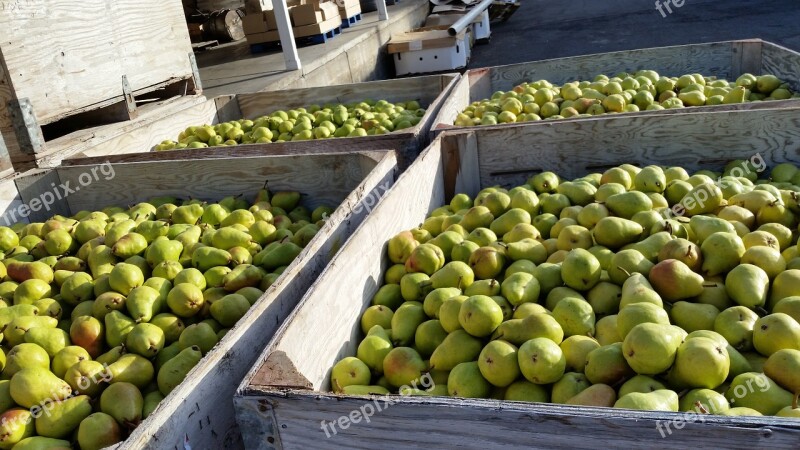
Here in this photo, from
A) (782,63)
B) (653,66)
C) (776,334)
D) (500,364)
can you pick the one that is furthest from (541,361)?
(653,66)

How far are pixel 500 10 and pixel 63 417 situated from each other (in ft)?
50.5

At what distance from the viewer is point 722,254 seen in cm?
202

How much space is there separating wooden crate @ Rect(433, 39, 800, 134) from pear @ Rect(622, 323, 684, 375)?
2.91 m

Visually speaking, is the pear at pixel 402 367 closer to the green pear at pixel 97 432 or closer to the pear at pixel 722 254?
the green pear at pixel 97 432

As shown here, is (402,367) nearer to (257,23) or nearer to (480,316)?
(480,316)

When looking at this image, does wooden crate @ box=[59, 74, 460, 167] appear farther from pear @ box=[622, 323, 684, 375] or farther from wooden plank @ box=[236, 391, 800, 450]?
wooden plank @ box=[236, 391, 800, 450]

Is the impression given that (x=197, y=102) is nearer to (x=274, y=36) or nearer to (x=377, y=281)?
(x=377, y=281)

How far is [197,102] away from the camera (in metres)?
4.96

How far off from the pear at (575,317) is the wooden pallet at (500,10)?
14.6 metres

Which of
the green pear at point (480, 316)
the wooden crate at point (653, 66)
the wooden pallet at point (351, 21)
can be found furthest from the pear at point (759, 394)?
Result: the wooden pallet at point (351, 21)

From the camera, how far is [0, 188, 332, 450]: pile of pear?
1836 mm

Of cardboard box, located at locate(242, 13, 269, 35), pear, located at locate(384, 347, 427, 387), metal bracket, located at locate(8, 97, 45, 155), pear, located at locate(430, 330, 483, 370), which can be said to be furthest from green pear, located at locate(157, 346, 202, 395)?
cardboard box, located at locate(242, 13, 269, 35)

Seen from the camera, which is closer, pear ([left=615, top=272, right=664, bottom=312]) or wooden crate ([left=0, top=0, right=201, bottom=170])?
pear ([left=615, top=272, right=664, bottom=312])

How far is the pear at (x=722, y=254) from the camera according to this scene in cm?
202
